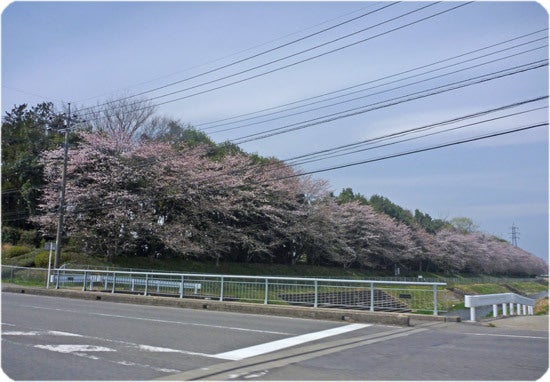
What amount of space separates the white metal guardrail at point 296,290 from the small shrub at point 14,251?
17.9 meters

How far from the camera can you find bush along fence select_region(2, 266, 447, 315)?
50.0ft

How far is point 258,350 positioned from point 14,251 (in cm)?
3581

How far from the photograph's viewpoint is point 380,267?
242 feet

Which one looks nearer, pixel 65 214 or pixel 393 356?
pixel 393 356

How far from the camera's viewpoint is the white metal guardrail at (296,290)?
1524cm

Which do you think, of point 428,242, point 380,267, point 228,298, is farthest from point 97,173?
point 428,242

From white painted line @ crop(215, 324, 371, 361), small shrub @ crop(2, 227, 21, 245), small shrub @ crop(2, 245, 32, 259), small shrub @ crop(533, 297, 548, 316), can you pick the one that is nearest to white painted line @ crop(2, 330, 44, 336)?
white painted line @ crop(215, 324, 371, 361)

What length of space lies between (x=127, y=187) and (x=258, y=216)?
1495 centimetres

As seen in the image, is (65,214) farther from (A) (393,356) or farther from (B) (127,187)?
(A) (393,356)

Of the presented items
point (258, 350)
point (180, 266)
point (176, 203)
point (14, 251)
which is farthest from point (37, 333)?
point (14, 251)

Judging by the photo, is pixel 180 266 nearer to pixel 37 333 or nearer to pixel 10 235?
pixel 10 235

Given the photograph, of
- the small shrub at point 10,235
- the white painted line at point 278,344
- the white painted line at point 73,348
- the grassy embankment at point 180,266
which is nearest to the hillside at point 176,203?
the small shrub at point 10,235

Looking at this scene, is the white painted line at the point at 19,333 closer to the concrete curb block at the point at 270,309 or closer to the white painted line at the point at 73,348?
the white painted line at the point at 73,348

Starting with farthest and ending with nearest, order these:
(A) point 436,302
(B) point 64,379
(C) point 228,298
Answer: (C) point 228,298
(A) point 436,302
(B) point 64,379
